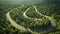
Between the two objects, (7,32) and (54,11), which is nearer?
(7,32)

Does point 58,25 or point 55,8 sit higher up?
point 55,8

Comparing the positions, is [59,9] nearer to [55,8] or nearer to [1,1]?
[55,8]

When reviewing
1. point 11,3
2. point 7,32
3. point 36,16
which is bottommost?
A: point 7,32

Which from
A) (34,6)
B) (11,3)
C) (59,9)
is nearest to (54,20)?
(59,9)

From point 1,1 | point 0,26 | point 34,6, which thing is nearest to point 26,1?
point 34,6

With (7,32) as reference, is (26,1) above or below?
above

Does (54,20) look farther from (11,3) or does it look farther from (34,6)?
(11,3)
